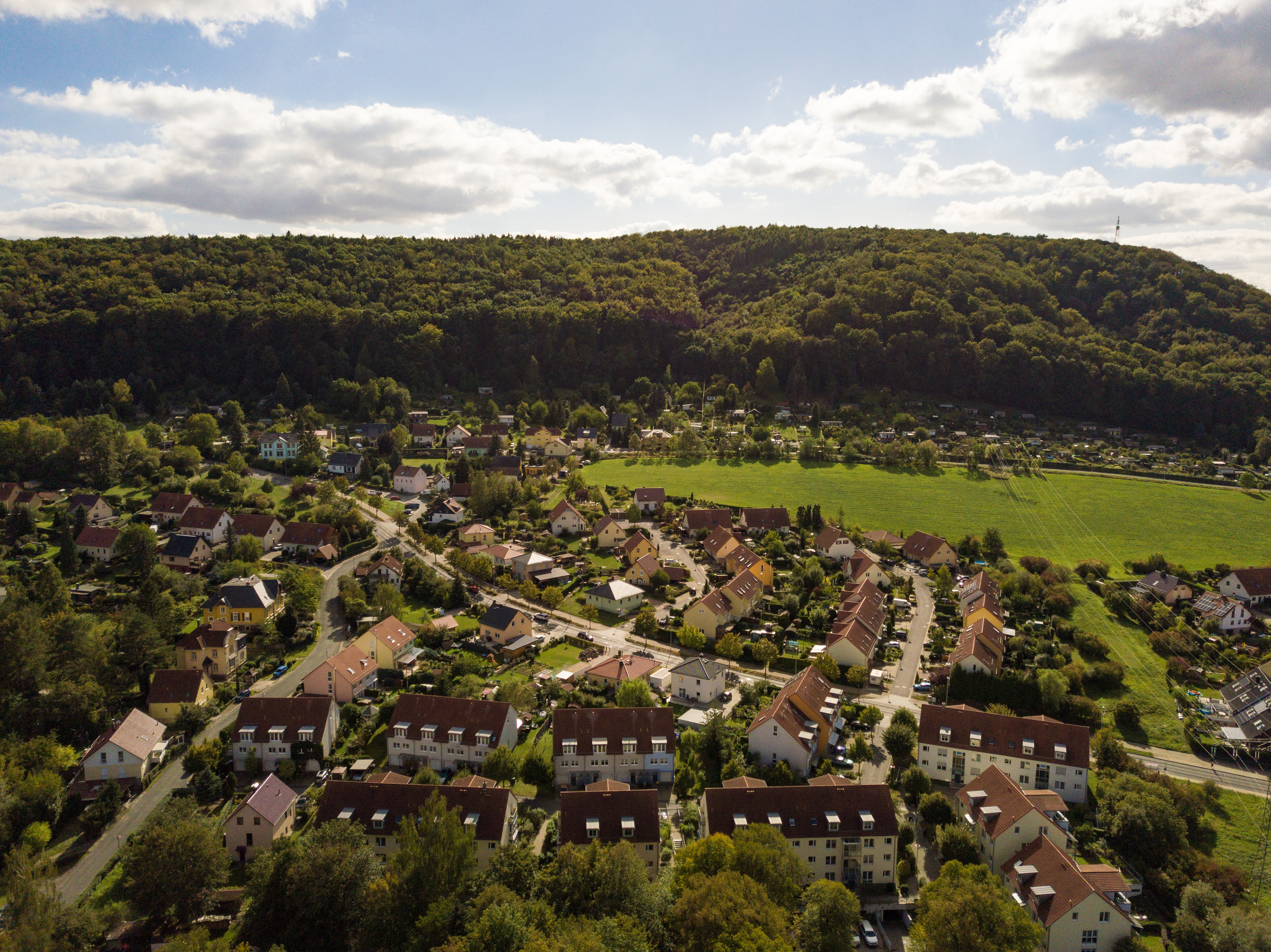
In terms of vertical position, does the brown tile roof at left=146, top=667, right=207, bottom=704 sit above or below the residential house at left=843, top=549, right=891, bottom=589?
below

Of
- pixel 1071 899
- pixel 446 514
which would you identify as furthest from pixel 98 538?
pixel 1071 899

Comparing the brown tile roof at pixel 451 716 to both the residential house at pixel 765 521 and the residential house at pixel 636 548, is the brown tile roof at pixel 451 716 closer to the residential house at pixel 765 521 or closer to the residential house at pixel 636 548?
the residential house at pixel 636 548

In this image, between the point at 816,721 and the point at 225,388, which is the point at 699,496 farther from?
the point at 225,388

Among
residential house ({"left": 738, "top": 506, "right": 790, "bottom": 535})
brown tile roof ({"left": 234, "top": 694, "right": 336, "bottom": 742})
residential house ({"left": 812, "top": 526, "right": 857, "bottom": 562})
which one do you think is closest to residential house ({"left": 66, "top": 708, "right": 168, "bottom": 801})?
brown tile roof ({"left": 234, "top": 694, "right": 336, "bottom": 742})

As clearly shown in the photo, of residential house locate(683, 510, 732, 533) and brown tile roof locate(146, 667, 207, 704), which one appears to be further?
residential house locate(683, 510, 732, 533)

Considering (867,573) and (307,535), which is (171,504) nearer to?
(307,535)

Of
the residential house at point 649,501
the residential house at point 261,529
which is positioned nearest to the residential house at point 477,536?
the residential house at point 261,529

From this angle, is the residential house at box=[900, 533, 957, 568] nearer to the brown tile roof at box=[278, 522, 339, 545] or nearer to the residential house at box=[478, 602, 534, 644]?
the residential house at box=[478, 602, 534, 644]
